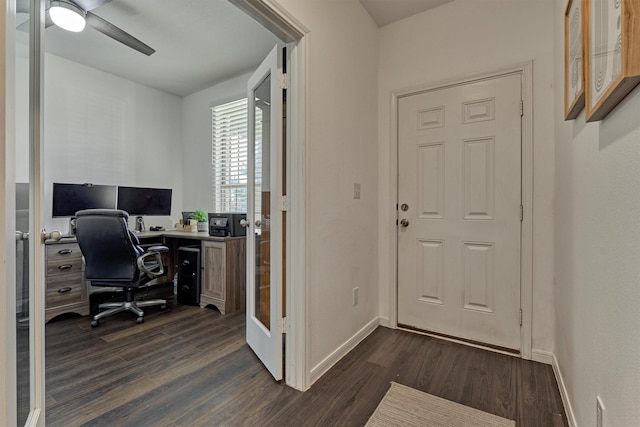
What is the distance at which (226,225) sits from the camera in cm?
312

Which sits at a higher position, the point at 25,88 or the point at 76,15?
the point at 76,15

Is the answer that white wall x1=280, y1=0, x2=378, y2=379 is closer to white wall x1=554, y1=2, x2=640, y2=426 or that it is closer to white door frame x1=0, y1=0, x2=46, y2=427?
white door frame x1=0, y1=0, x2=46, y2=427

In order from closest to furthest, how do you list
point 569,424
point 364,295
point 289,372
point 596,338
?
point 596,338, point 569,424, point 289,372, point 364,295

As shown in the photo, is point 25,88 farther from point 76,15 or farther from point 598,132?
point 598,132

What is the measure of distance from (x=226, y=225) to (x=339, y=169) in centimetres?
163

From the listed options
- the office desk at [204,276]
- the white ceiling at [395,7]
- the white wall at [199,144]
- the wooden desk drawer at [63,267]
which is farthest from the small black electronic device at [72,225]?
the white ceiling at [395,7]

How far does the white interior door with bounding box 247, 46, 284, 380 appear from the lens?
1.75 meters

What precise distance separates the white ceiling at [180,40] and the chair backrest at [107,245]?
5.70ft

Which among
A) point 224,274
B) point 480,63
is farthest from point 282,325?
point 480,63

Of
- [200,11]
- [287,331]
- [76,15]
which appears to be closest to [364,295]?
[287,331]

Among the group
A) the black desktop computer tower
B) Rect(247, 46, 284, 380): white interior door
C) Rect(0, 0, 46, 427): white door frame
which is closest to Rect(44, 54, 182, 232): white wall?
the black desktop computer tower

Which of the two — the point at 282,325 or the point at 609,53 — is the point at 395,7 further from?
the point at 282,325

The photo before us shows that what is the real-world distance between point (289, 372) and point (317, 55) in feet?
6.29

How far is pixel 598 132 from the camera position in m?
1.04
